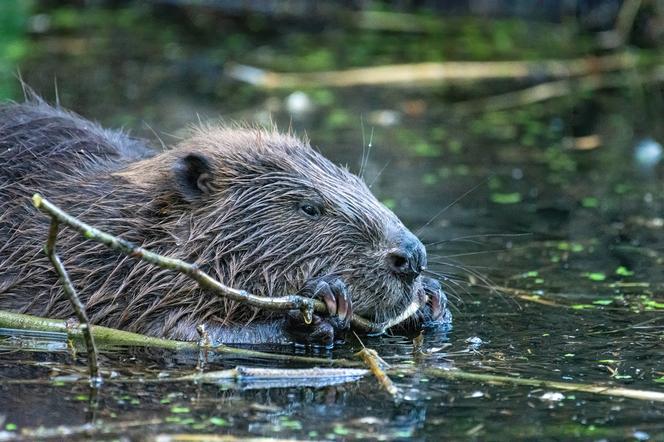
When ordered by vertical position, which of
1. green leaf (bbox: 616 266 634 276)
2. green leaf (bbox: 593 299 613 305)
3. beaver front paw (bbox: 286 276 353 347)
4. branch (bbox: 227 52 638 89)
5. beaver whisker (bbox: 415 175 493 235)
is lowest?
beaver front paw (bbox: 286 276 353 347)

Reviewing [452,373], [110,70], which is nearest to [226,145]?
[452,373]

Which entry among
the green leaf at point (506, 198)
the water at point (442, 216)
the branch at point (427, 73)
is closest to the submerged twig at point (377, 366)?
the water at point (442, 216)

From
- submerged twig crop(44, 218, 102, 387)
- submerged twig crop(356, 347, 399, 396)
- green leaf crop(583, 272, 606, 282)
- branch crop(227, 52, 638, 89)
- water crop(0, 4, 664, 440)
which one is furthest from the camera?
branch crop(227, 52, 638, 89)

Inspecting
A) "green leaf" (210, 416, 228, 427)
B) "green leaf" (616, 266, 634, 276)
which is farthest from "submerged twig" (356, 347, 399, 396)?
"green leaf" (616, 266, 634, 276)

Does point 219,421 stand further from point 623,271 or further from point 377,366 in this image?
point 623,271

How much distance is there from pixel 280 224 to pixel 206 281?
0.93 meters

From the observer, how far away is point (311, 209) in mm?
5527

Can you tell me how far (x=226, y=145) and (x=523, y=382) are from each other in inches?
70.4

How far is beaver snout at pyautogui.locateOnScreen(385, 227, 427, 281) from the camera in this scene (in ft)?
17.0

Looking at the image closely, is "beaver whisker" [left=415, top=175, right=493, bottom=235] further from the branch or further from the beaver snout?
the branch

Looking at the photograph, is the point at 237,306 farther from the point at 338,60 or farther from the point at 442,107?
the point at 338,60

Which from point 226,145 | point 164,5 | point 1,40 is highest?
point 164,5

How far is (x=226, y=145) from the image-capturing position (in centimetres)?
569

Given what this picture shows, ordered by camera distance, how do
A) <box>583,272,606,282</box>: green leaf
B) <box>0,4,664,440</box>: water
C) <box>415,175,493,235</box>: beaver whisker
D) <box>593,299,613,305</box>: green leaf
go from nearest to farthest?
<box>0,4,664,440</box>: water, <box>593,299,613,305</box>: green leaf, <box>583,272,606,282</box>: green leaf, <box>415,175,493,235</box>: beaver whisker
